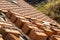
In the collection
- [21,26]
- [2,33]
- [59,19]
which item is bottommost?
[59,19]

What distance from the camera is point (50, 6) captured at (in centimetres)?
2352

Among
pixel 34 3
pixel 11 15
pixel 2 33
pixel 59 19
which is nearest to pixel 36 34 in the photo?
pixel 2 33

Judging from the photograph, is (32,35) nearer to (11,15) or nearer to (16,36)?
(16,36)

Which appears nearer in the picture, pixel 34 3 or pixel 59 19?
pixel 59 19

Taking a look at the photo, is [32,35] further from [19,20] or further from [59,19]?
[59,19]

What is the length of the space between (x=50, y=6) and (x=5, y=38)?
68.4 ft

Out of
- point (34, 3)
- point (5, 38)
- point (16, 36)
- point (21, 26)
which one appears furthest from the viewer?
point (34, 3)

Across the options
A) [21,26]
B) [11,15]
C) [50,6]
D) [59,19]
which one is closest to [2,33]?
[21,26]

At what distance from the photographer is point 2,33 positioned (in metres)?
3.05

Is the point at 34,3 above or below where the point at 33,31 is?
below

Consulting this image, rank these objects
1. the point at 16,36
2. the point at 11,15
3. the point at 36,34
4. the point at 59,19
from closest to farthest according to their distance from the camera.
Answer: the point at 16,36 < the point at 36,34 < the point at 11,15 < the point at 59,19

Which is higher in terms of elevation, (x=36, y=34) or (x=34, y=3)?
(x=36, y=34)

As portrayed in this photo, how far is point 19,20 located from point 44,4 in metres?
20.9

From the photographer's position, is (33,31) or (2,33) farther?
(33,31)
